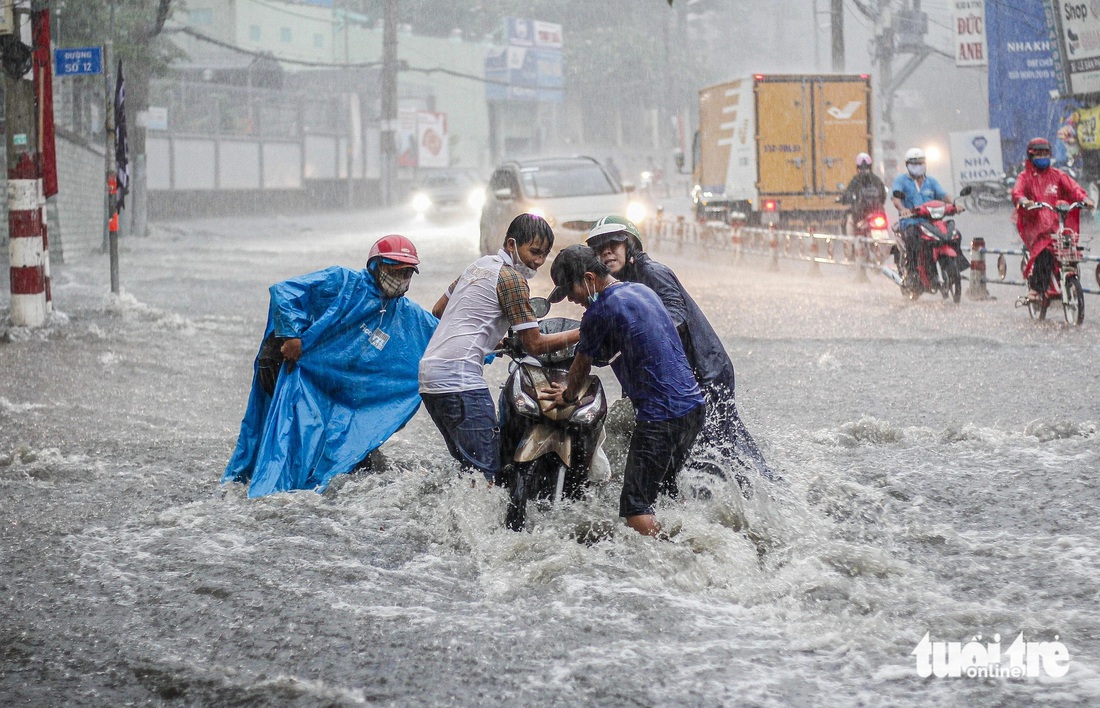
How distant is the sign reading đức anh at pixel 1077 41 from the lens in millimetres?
22578

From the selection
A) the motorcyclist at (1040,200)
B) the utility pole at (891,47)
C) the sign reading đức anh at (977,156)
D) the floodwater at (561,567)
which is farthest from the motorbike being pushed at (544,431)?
the utility pole at (891,47)

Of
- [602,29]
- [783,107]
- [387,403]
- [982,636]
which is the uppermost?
[602,29]

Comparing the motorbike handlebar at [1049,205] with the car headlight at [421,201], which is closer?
the motorbike handlebar at [1049,205]

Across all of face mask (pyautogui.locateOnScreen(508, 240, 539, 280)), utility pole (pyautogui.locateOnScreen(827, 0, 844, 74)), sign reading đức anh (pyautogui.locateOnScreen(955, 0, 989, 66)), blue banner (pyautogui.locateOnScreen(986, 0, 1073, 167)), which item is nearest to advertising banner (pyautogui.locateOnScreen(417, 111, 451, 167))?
sign reading đức anh (pyautogui.locateOnScreen(955, 0, 989, 66))

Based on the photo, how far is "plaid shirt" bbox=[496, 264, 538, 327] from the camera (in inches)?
201

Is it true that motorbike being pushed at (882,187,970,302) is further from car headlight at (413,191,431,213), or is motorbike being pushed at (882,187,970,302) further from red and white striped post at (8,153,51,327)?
car headlight at (413,191,431,213)

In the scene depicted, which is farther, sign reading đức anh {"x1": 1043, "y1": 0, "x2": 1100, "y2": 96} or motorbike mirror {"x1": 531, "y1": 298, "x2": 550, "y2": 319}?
sign reading đức anh {"x1": 1043, "y1": 0, "x2": 1100, "y2": 96}

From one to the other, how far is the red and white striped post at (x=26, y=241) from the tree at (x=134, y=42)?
1517cm

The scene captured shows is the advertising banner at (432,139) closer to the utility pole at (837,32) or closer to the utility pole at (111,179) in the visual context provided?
the utility pole at (837,32)

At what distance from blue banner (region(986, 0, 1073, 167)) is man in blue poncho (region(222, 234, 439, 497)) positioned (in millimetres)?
25956

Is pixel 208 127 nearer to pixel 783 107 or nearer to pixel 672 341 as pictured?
pixel 783 107

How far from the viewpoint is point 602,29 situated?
73.1 metres

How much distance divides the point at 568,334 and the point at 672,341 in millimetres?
406

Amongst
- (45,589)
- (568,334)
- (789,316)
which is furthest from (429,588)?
(789,316)
